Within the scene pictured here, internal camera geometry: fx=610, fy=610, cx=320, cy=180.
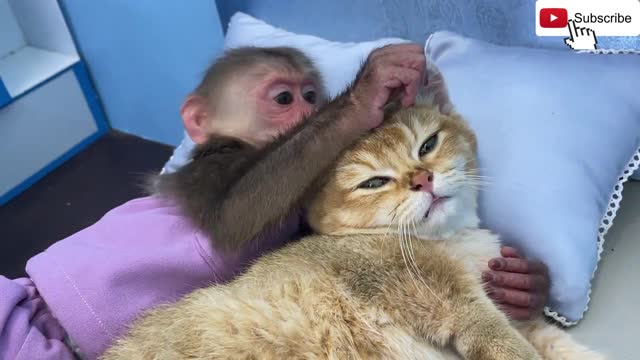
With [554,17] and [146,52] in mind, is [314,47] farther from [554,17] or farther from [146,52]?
[146,52]

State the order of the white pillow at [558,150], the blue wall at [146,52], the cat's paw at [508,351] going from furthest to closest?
the blue wall at [146,52]
the white pillow at [558,150]
the cat's paw at [508,351]

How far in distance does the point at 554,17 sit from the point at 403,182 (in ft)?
2.18

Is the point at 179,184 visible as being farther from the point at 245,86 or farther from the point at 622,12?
the point at 622,12

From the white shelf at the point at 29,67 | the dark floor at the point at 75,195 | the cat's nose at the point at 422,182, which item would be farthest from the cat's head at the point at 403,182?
the white shelf at the point at 29,67

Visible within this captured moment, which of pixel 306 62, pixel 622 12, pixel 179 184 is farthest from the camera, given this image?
pixel 306 62

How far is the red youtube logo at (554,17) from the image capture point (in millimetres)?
1359

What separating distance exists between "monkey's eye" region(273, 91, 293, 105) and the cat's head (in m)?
0.32

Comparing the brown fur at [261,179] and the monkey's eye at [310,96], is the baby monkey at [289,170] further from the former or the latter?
the monkey's eye at [310,96]

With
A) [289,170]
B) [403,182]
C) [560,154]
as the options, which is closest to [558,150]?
[560,154]

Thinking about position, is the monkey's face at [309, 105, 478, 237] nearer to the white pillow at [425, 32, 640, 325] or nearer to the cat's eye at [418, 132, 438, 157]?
the cat's eye at [418, 132, 438, 157]

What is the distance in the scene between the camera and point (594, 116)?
3.83ft

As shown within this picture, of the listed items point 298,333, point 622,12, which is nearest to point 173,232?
point 298,333

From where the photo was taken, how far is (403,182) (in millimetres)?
988

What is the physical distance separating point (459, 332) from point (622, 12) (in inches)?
31.7
